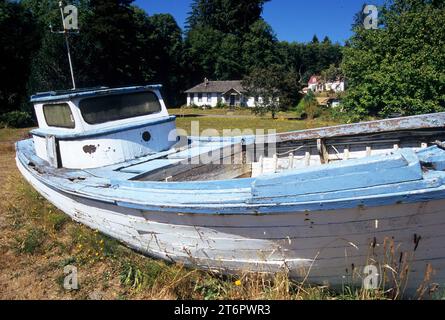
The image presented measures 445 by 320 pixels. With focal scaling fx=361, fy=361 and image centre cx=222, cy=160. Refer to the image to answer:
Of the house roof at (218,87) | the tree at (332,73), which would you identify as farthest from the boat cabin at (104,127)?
the house roof at (218,87)

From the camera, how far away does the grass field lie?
3.63 metres

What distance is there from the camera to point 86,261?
4.89 m

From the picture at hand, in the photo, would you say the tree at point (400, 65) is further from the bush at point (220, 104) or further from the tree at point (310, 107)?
the bush at point (220, 104)

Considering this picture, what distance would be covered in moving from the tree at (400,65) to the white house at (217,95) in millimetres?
31007

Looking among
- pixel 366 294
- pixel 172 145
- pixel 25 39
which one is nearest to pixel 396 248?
pixel 366 294

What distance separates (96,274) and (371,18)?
17.5m

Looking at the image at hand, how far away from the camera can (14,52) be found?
31.0 m

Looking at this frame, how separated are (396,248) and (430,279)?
0.53 metres

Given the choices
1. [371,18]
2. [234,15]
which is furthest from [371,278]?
[234,15]

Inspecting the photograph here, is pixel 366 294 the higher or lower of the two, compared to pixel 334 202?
lower

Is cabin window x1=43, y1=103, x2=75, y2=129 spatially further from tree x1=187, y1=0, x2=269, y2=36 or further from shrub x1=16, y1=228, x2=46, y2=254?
tree x1=187, y1=0, x2=269, y2=36
